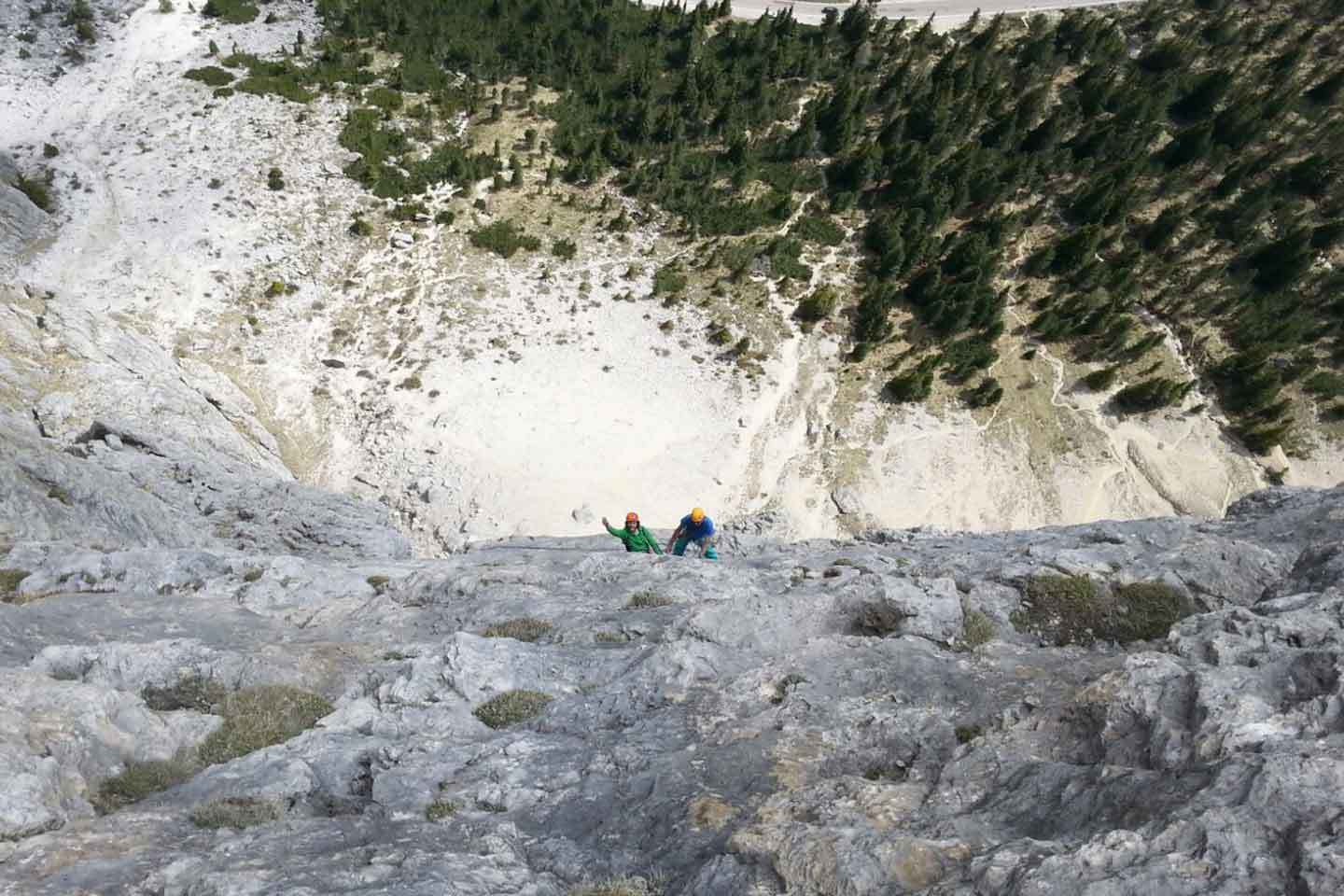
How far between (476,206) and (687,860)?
3176cm

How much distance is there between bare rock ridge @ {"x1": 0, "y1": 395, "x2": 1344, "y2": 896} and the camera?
5.96m

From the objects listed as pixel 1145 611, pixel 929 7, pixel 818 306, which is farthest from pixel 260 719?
pixel 929 7

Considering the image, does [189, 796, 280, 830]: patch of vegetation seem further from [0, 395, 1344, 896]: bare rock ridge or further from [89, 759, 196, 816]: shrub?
[89, 759, 196, 816]: shrub

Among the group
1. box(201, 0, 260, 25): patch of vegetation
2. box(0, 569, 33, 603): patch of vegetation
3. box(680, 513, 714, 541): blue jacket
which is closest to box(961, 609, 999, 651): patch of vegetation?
box(680, 513, 714, 541): blue jacket

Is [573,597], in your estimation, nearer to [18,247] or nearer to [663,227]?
[663,227]

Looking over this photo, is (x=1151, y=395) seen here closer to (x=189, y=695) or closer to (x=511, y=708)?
(x=511, y=708)

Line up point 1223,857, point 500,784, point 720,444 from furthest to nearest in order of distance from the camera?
1. point 720,444
2. point 500,784
3. point 1223,857

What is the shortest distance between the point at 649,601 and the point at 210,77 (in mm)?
37693

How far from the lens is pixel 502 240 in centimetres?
3166

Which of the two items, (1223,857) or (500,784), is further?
(500,784)

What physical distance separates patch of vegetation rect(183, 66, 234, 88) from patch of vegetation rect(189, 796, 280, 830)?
1521 inches

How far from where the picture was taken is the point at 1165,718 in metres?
6.54

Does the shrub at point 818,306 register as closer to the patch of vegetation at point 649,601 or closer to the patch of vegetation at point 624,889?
the patch of vegetation at point 649,601

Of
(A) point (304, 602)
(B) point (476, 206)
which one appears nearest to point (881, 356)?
(B) point (476, 206)
